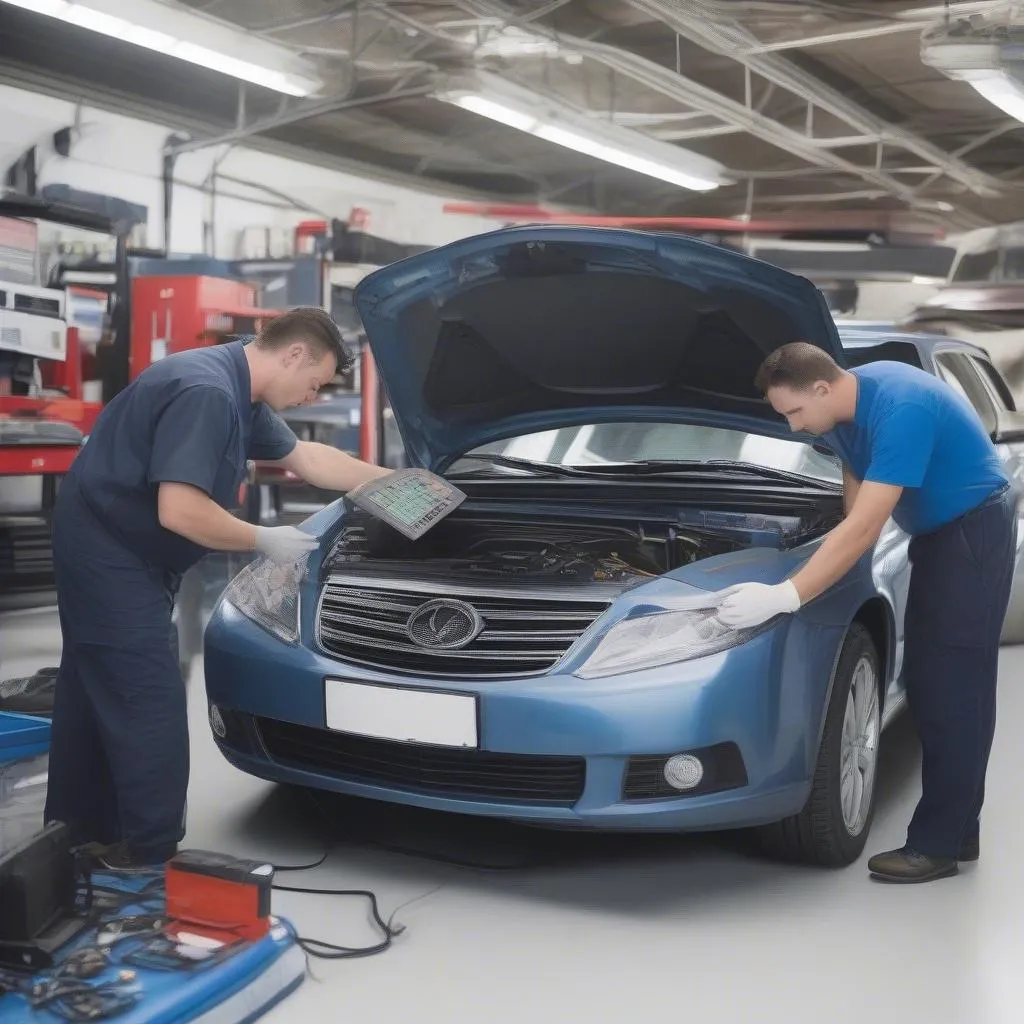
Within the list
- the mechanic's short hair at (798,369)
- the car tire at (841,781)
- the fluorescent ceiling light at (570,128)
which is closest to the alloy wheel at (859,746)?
the car tire at (841,781)

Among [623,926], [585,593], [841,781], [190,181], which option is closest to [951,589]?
[841,781]

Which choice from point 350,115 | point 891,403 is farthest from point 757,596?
point 350,115

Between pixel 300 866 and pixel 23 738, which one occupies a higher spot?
pixel 23 738

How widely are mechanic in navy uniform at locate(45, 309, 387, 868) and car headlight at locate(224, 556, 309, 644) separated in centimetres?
20

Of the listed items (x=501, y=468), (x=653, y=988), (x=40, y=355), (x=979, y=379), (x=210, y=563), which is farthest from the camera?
(x=210, y=563)

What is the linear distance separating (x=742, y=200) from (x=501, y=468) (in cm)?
1429

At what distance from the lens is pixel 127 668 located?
246 centimetres

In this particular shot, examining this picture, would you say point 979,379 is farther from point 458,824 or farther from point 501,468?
point 458,824

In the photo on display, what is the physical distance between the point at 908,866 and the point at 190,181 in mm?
9335

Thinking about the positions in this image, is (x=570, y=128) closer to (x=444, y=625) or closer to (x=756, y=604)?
(x=444, y=625)

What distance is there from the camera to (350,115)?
11781 millimetres

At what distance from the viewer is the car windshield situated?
323cm

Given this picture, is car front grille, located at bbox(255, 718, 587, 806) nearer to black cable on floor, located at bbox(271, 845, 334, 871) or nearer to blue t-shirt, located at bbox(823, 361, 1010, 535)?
black cable on floor, located at bbox(271, 845, 334, 871)

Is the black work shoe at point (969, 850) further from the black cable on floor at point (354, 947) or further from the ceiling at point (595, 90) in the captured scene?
the ceiling at point (595, 90)
